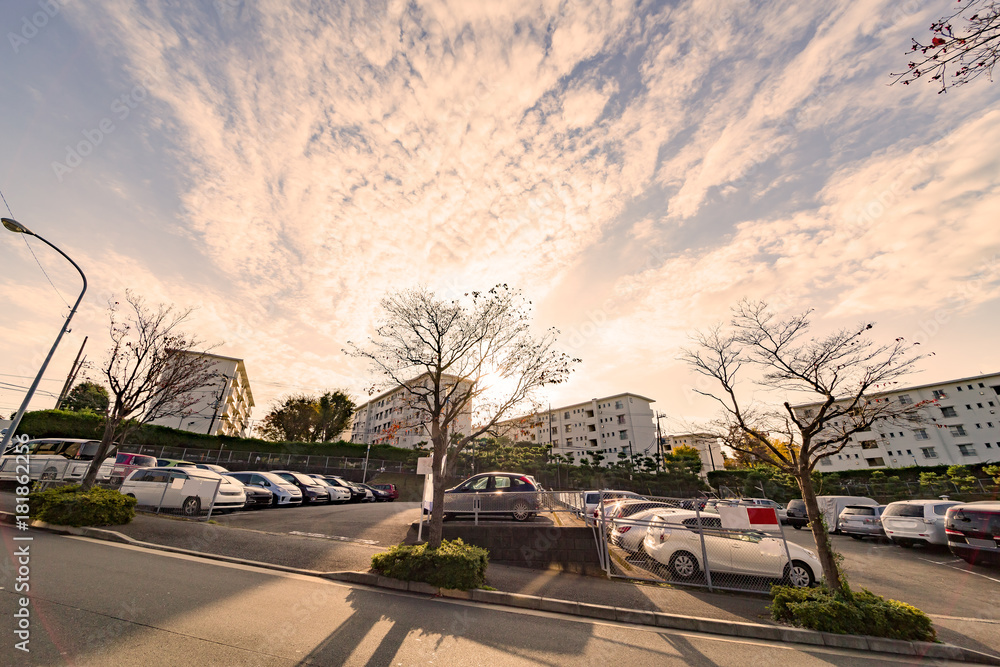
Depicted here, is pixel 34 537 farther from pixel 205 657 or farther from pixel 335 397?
pixel 335 397

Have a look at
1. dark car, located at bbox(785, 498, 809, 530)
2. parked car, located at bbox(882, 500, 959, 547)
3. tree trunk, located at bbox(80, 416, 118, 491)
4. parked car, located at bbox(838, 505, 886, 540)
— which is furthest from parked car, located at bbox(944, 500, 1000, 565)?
tree trunk, located at bbox(80, 416, 118, 491)

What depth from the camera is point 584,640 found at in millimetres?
5352

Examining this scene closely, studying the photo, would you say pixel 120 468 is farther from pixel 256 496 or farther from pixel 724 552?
pixel 724 552

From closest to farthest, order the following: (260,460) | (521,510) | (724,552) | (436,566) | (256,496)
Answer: (436,566), (724,552), (521,510), (256,496), (260,460)

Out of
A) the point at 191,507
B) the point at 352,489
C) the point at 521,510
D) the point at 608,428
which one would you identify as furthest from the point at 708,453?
the point at 191,507

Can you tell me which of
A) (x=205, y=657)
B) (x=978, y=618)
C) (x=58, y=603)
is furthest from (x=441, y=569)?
(x=978, y=618)

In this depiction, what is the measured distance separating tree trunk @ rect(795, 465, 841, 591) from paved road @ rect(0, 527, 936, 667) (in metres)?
1.26

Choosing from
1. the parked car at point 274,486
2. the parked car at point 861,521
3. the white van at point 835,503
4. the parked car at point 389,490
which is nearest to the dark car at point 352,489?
the parked car at point 389,490

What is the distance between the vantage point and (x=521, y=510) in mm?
11367

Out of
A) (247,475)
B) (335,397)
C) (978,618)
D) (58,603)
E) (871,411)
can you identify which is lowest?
(978,618)

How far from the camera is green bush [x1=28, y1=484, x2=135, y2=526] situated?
946cm

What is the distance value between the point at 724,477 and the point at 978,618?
114ft

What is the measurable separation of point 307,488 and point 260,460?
53.1ft

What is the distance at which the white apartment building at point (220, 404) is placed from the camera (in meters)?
46.1
